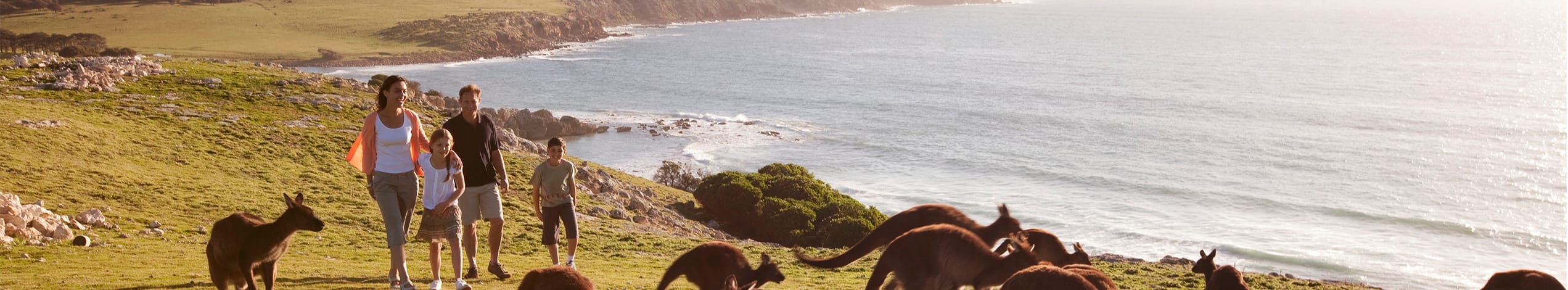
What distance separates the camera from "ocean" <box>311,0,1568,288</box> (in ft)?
149

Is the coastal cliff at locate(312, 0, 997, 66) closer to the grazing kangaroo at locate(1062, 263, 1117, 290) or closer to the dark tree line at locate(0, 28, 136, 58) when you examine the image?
the dark tree line at locate(0, 28, 136, 58)

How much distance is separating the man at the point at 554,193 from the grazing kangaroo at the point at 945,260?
409cm

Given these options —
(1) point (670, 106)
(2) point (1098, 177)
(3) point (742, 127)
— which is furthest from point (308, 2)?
(2) point (1098, 177)

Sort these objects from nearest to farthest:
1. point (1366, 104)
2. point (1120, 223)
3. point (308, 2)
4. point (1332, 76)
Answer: point (1120, 223) < point (1366, 104) < point (1332, 76) < point (308, 2)

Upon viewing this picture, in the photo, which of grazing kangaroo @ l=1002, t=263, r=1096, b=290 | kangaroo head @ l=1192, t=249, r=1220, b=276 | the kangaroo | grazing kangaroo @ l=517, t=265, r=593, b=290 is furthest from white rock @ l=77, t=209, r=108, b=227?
kangaroo head @ l=1192, t=249, r=1220, b=276

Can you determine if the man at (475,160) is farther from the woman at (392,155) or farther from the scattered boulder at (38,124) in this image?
the scattered boulder at (38,124)

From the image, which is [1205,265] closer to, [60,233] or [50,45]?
[60,233]

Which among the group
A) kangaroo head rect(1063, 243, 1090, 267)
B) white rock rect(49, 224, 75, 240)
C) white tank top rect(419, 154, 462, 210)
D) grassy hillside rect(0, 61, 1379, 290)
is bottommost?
grassy hillside rect(0, 61, 1379, 290)

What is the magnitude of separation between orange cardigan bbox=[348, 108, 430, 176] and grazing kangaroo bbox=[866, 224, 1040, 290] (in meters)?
5.17

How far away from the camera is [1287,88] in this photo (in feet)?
346

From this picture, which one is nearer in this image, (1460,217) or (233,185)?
(233,185)

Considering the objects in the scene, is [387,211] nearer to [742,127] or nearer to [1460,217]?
[1460,217]

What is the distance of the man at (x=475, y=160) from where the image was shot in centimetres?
1245

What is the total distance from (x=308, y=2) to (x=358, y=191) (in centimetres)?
12793
